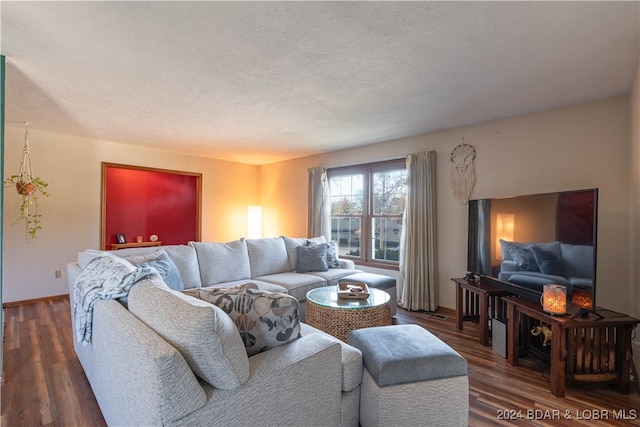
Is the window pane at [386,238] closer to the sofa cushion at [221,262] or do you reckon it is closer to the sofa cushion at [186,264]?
the sofa cushion at [221,262]

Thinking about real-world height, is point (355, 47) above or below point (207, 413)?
Result: above

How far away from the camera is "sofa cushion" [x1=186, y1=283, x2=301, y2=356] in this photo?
53.0 inches

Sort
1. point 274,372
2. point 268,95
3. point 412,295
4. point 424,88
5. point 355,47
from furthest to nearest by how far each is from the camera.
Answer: point 412,295 < point 268,95 < point 424,88 < point 355,47 < point 274,372

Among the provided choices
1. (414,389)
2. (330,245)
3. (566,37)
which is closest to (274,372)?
(414,389)

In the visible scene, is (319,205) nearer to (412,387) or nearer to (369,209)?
(369,209)

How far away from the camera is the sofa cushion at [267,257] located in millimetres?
3627

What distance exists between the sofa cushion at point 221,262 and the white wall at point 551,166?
242cm

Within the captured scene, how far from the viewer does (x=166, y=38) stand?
1.85 meters

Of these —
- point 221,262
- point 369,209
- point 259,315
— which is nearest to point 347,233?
point 369,209

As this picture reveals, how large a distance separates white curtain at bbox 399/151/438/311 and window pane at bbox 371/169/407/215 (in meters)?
0.27

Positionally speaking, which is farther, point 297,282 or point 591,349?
point 297,282

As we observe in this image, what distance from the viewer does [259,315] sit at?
1361mm

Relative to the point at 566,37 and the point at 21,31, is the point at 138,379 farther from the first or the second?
the point at 566,37

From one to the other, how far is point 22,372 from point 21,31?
94.2 inches
